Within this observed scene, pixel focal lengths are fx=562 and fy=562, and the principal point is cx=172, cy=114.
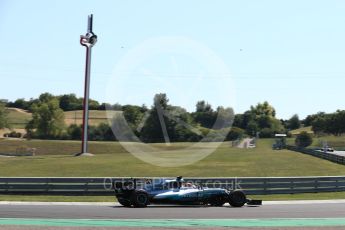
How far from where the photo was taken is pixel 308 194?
90.2ft

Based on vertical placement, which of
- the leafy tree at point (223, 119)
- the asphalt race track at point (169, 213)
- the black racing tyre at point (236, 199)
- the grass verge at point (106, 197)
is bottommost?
the grass verge at point (106, 197)

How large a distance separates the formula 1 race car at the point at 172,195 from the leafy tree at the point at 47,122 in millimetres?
110374

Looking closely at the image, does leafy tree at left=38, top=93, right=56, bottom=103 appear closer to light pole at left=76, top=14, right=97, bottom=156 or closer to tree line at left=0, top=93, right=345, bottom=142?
tree line at left=0, top=93, right=345, bottom=142

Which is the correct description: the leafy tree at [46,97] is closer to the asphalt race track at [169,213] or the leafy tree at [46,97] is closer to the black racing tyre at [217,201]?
the black racing tyre at [217,201]

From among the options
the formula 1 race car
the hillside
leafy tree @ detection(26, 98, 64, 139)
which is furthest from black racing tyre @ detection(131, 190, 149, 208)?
leafy tree @ detection(26, 98, 64, 139)

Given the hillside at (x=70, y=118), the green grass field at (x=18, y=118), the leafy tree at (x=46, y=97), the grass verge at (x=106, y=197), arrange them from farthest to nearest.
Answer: the leafy tree at (x=46, y=97) < the green grass field at (x=18, y=118) < the hillside at (x=70, y=118) < the grass verge at (x=106, y=197)

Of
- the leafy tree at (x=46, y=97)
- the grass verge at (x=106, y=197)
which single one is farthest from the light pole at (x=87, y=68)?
the leafy tree at (x=46, y=97)

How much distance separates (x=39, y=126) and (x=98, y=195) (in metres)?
108

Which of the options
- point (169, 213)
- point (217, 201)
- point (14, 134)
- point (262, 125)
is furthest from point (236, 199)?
point (262, 125)

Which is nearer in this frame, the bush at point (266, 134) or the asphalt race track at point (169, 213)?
the asphalt race track at point (169, 213)

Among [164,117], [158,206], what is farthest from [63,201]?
A: [164,117]

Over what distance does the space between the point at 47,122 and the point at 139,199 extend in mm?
112588

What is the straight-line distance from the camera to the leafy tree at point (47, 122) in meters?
128

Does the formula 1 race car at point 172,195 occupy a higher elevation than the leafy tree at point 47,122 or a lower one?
lower
